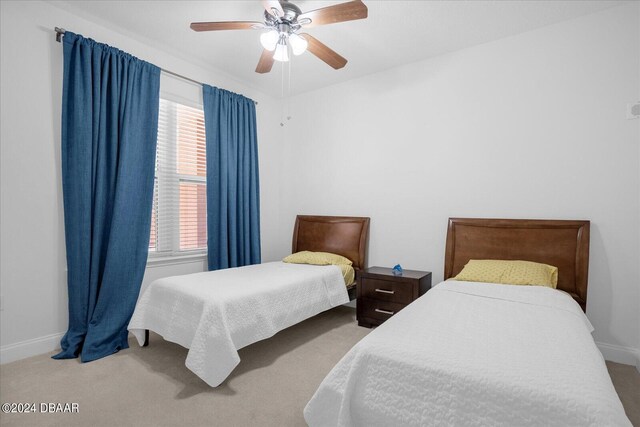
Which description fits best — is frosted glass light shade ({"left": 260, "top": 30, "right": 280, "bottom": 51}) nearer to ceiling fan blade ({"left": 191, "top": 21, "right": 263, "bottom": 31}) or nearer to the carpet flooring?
ceiling fan blade ({"left": 191, "top": 21, "right": 263, "bottom": 31})

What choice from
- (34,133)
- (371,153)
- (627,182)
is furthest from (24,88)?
(627,182)

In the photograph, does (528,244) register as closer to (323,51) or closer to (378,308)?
(378,308)

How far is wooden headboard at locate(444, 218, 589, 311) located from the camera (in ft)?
8.34

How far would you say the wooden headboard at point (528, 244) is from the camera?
254cm

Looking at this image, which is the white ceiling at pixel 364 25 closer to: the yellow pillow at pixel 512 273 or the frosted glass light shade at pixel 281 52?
the frosted glass light shade at pixel 281 52

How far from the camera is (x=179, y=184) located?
11.2 feet

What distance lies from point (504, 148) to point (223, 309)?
269cm

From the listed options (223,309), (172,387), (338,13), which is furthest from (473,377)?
(338,13)

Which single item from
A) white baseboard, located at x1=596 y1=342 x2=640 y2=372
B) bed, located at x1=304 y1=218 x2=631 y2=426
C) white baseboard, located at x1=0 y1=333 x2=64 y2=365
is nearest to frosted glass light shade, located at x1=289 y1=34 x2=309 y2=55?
bed, located at x1=304 y1=218 x2=631 y2=426

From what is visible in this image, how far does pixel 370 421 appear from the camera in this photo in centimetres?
132

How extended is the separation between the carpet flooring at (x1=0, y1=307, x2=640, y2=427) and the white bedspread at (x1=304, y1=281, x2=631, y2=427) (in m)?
0.60

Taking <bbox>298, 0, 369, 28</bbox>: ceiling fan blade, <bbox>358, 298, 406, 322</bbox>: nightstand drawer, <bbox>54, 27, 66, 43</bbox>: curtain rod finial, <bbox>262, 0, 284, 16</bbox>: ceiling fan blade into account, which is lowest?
<bbox>358, 298, 406, 322</bbox>: nightstand drawer

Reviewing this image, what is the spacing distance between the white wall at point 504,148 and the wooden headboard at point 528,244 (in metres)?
0.12

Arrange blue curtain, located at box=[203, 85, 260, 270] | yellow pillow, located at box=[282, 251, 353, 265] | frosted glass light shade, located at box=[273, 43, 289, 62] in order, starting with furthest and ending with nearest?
blue curtain, located at box=[203, 85, 260, 270] → yellow pillow, located at box=[282, 251, 353, 265] → frosted glass light shade, located at box=[273, 43, 289, 62]
